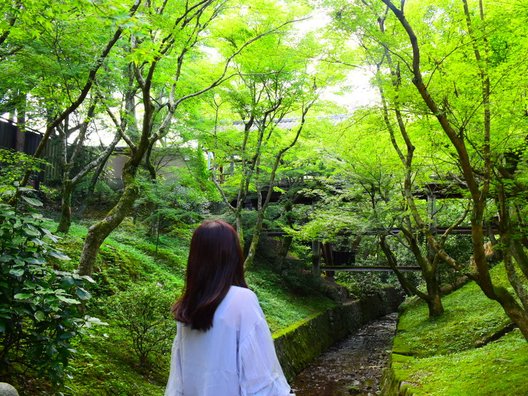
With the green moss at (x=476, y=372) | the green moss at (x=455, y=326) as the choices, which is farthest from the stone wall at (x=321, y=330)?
the green moss at (x=476, y=372)

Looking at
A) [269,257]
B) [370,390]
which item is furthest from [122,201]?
[269,257]

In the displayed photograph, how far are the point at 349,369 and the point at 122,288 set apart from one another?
26.2 ft

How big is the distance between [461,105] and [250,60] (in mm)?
5708

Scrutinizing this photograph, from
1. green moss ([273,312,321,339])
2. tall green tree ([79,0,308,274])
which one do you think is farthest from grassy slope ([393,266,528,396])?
tall green tree ([79,0,308,274])

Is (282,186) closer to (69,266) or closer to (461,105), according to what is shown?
(69,266)

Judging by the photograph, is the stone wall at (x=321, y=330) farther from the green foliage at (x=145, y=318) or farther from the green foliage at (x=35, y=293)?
the green foliage at (x=35, y=293)

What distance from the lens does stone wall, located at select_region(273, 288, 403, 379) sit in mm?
12789

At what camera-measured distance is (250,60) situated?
10.9 meters

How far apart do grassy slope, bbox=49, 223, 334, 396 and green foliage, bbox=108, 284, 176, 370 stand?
244mm

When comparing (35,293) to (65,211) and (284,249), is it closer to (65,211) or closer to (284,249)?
(65,211)

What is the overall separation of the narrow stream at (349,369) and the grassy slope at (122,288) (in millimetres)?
1654

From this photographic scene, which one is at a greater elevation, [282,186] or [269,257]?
[282,186]

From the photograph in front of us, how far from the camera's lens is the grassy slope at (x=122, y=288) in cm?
606

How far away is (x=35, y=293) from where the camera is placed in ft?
12.3
